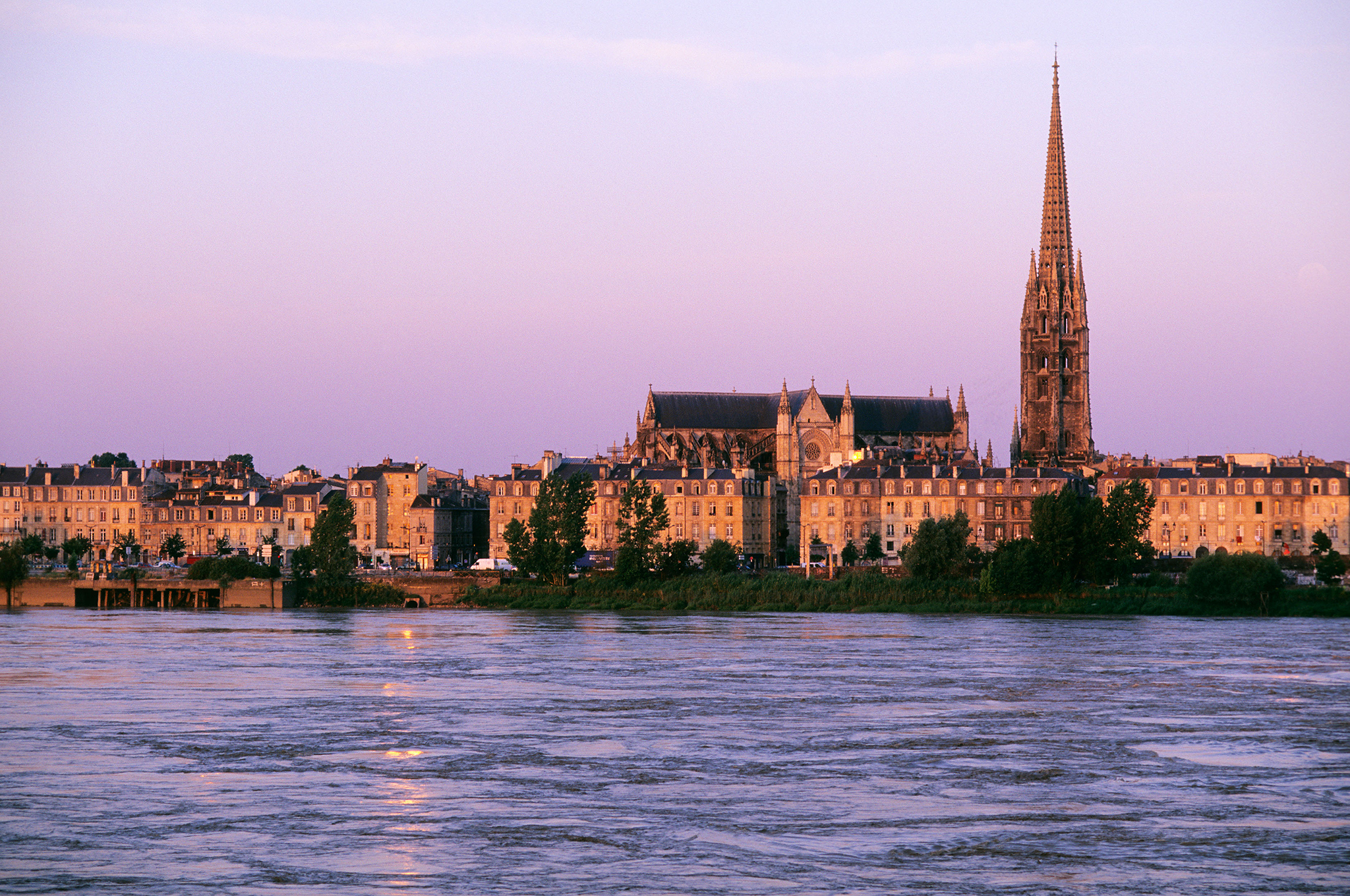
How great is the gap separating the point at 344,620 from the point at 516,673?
29.4 m

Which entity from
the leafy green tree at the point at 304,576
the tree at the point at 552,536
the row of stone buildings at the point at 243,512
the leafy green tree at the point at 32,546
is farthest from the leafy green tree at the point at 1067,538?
the leafy green tree at the point at 32,546

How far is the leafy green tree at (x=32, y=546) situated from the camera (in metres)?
108

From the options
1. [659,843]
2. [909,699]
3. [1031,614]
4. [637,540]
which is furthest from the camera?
[637,540]

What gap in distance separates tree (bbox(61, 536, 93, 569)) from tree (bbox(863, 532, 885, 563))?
1847 inches

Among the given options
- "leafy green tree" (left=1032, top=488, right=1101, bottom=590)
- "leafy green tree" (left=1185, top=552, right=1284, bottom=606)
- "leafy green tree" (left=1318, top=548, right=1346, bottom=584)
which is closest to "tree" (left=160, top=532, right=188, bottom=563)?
"leafy green tree" (left=1032, top=488, right=1101, bottom=590)

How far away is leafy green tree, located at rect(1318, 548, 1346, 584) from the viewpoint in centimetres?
7481

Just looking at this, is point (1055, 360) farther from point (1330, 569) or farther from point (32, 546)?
point (32, 546)

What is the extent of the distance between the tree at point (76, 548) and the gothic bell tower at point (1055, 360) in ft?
211

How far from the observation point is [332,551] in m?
86.2

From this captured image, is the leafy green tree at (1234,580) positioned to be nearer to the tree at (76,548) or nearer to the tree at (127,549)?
the tree at (76,548)

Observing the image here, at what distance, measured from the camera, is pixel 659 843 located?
23.4 m

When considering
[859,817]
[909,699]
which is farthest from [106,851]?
[909,699]

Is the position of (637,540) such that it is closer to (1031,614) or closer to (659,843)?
(1031,614)

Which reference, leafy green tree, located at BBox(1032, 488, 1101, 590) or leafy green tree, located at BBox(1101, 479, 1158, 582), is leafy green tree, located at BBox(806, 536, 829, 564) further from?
leafy green tree, located at BBox(1032, 488, 1101, 590)
